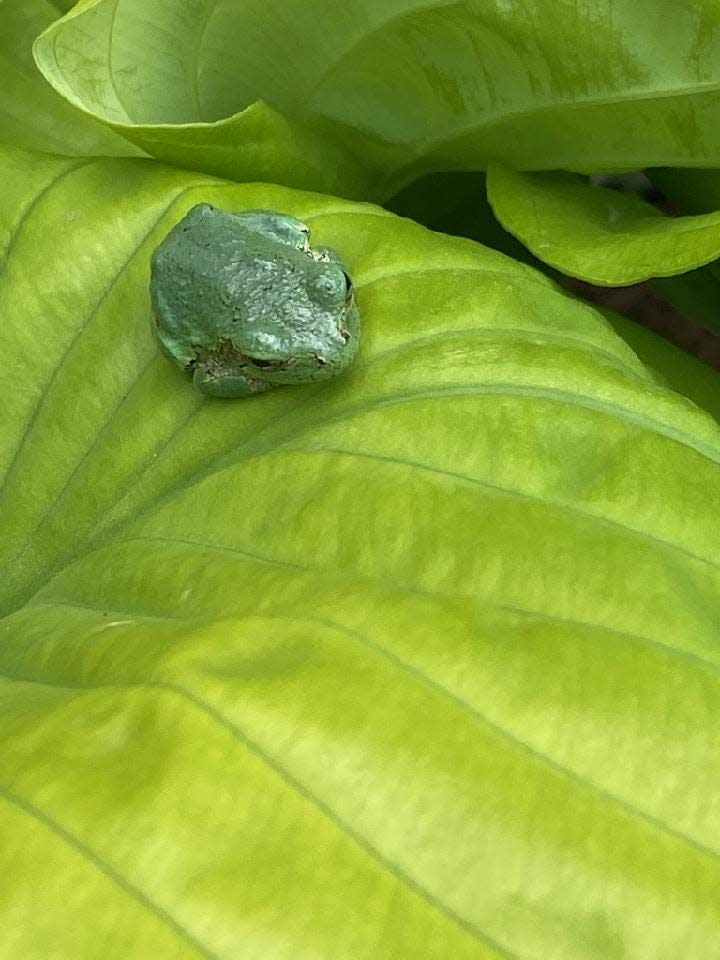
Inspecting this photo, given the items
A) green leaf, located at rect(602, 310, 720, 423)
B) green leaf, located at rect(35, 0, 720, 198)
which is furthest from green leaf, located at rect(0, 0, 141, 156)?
green leaf, located at rect(602, 310, 720, 423)

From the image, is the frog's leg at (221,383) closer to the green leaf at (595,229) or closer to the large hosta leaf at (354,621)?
the large hosta leaf at (354,621)

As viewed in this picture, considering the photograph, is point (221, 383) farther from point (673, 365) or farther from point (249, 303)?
point (673, 365)

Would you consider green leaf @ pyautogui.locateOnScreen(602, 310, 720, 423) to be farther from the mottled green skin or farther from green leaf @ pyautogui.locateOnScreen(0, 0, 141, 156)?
green leaf @ pyautogui.locateOnScreen(0, 0, 141, 156)

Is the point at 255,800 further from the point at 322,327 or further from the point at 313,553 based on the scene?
the point at 322,327

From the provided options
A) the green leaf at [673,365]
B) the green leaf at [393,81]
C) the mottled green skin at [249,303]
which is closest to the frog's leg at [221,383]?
the mottled green skin at [249,303]

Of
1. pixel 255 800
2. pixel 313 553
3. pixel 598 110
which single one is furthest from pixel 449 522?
pixel 598 110

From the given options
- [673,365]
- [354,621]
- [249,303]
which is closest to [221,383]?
[249,303]
